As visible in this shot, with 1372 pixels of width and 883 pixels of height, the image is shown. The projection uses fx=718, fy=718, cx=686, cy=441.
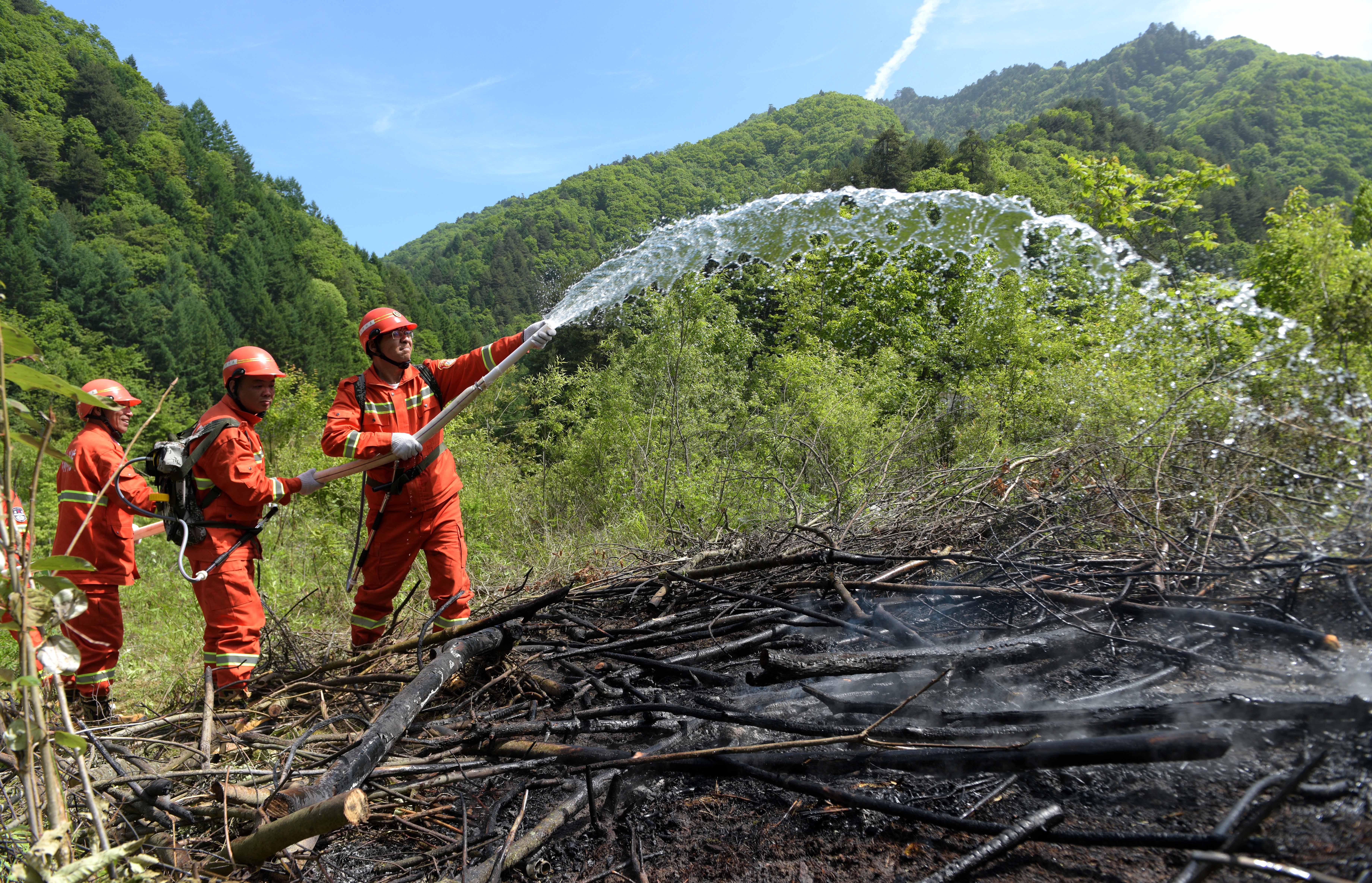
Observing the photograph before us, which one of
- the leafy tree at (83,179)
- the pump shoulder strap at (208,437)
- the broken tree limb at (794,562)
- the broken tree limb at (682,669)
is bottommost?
the broken tree limb at (682,669)

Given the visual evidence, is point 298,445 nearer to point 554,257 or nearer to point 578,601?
point 578,601

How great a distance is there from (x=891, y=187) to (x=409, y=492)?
124 feet

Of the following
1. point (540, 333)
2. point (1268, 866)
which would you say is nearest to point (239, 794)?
point (1268, 866)

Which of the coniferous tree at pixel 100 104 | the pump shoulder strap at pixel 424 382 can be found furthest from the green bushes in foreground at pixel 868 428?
the coniferous tree at pixel 100 104

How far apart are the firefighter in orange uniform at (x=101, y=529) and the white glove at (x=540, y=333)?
88.0 inches

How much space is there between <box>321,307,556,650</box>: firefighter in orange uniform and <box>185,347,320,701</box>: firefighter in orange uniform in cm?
37

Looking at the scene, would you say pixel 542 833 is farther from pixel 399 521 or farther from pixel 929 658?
pixel 399 521

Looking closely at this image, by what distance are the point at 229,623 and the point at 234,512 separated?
58cm

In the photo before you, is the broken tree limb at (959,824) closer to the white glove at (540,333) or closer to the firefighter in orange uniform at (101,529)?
the white glove at (540,333)

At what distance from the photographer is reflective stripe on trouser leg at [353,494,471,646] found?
4047mm

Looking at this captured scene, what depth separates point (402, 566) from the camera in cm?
407

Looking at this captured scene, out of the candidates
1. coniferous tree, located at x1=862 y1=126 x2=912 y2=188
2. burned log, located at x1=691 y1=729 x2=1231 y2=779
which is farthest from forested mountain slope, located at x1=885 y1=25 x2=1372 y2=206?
burned log, located at x1=691 y1=729 x2=1231 y2=779

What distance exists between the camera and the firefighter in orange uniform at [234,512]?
365cm

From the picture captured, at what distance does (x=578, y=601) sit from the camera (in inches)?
152
